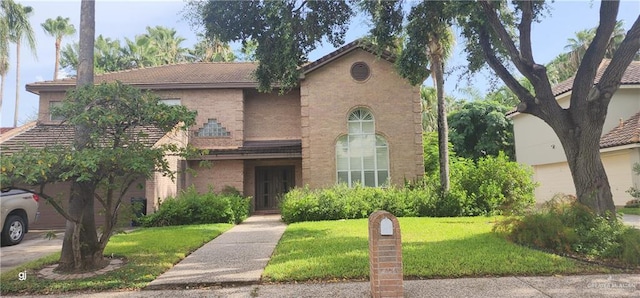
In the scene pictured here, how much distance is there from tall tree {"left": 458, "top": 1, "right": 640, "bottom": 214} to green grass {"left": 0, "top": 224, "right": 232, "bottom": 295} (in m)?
8.14

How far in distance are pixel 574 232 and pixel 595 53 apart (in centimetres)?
380

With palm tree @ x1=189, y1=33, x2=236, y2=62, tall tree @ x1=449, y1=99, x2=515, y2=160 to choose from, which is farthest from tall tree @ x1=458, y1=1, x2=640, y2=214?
palm tree @ x1=189, y1=33, x2=236, y2=62

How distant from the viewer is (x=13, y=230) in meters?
10.7

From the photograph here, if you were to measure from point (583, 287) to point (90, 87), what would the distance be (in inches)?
320

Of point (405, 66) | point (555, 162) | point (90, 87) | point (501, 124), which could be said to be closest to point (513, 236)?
point (405, 66)

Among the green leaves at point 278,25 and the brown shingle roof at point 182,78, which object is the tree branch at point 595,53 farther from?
the brown shingle roof at point 182,78

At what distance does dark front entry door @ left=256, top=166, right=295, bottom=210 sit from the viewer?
62.6ft

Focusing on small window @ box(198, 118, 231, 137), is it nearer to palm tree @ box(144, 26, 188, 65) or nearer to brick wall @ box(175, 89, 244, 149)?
brick wall @ box(175, 89, 244, 149)

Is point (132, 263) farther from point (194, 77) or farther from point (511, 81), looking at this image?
point (194, 77)

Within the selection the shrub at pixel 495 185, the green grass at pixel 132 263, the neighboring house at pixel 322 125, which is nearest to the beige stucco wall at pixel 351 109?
the neighboring house at pixel 322 125

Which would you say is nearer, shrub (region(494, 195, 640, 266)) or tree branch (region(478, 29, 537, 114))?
shrub (region(494, 195, 640, 266))

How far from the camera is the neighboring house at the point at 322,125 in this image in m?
17.0

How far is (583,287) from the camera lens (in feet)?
17.9

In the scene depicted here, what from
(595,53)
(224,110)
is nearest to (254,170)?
(224,110)
